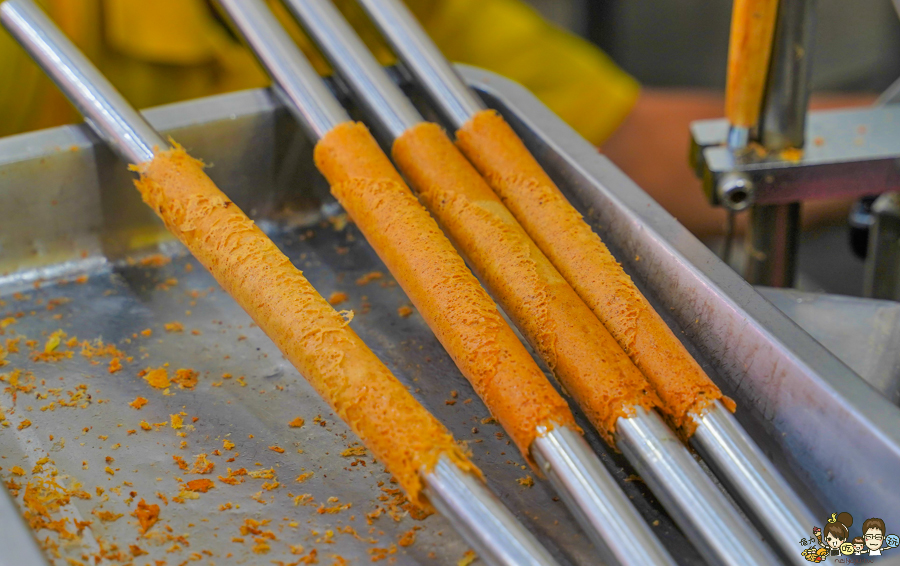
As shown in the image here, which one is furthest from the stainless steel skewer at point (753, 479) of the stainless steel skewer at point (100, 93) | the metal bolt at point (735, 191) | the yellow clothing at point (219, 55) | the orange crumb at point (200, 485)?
the yellow clothing at point (219, 55)

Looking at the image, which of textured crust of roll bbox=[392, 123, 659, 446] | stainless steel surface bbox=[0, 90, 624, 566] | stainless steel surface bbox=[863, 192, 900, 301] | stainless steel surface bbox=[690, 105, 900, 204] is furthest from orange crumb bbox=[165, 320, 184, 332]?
stainless steel surface bbox=[863, 192, 900, 301]

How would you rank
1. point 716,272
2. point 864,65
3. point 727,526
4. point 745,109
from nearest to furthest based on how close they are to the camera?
point 727,526 → point 716,272 → point 745,109 → point 864,65

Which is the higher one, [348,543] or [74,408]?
[74,408]

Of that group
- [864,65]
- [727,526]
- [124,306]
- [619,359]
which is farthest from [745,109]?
[864,65]

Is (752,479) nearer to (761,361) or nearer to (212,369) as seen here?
(761,361)

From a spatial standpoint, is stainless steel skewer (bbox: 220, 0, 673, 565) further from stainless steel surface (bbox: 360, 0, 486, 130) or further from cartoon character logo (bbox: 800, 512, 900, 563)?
stainless steel surface (bbox: 360, 0, 486, 130)

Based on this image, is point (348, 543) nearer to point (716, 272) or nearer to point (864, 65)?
point (716, 272)
